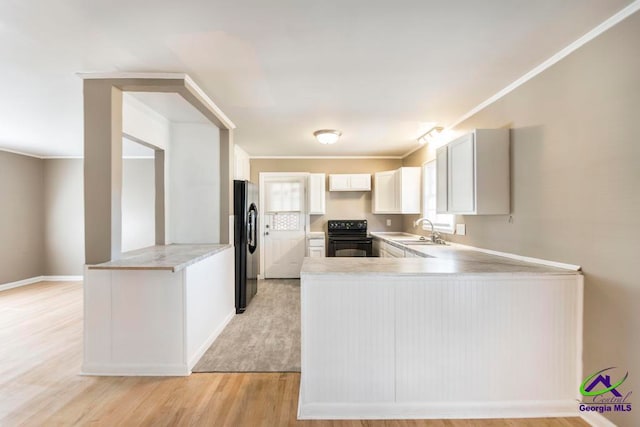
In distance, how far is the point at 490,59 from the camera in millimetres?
2035

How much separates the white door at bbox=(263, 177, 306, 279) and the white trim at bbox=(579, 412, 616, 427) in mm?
4168

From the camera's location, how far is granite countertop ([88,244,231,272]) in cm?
216

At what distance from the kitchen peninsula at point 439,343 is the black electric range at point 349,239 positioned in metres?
3.22

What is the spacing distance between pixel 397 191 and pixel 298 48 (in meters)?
3.33

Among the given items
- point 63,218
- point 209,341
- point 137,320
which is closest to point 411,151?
point 209,341

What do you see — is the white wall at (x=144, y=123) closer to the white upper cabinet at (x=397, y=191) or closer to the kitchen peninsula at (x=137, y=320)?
the kitchen peninsula at (x=137, y=320)

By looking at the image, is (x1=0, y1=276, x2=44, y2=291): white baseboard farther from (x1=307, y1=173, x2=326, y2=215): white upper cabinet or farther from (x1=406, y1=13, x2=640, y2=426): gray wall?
(x1=406, y1=13, x2=640, y2=426): gray wall

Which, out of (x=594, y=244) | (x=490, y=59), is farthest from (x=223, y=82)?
(x=594, y=244)

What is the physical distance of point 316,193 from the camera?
538 centimetres

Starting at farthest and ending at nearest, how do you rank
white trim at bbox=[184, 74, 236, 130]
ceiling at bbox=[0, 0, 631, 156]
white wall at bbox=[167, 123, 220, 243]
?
white wall at bbox=[167, 123, 220, 243] → white trim at bbox=[184, 74, 236, 130] → ceiling at bbox=[0, 0, 631, 156]

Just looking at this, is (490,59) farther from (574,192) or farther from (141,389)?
(141,389)

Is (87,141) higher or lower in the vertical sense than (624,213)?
higher

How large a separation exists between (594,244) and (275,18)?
2.27 meters

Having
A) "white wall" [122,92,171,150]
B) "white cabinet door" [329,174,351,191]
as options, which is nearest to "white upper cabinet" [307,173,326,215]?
"white cabinet door" [329,174,351,191]
